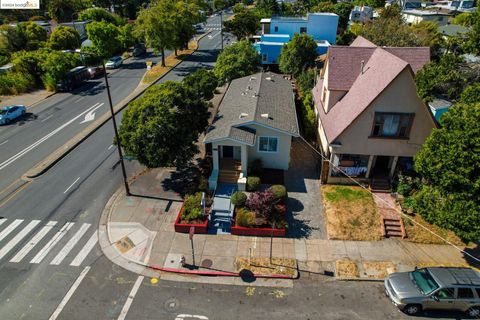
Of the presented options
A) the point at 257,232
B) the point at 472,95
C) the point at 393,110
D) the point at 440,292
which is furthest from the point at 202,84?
the point at 440,292

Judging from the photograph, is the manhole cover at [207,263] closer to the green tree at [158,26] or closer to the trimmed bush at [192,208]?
the trimmed bush at [192,208]

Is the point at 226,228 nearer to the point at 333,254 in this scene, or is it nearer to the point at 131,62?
the point at 333,254

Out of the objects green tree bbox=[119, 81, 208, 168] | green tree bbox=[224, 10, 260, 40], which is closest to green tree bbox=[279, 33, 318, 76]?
green tree bbox=[119, 81, 208, 168]

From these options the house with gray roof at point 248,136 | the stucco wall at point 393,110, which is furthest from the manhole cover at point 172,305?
the stucco wall at point 393,110

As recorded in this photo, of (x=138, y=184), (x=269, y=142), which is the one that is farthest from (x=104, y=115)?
(x=269, y=142)

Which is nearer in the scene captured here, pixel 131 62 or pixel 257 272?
A: pixel 257 272

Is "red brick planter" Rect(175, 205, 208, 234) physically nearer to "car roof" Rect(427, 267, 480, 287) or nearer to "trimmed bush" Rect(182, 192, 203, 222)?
"trimmed bush" Rect(182, 192, 203, 222)
